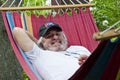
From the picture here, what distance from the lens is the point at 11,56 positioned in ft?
15.5

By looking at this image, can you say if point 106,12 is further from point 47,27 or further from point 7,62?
point 47,27

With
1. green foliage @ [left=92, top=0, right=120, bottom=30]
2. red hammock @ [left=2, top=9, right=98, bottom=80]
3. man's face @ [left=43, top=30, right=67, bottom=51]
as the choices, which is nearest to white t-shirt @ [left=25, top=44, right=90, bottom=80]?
man's face @ [left=43, top=30, right=67, bottom=51]

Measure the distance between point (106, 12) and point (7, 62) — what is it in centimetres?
148

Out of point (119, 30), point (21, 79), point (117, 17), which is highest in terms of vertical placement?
point (119, 30)

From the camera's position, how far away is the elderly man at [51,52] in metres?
3.44

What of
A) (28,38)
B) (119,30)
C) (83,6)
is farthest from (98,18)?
(119,30)

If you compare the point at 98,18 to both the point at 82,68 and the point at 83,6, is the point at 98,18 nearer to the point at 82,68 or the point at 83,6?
the point at 83,6

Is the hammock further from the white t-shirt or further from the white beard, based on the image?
the white beard

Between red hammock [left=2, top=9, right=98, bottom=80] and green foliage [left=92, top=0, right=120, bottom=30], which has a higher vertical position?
red hammock [left=2, top=9, right=98, bottom=80]

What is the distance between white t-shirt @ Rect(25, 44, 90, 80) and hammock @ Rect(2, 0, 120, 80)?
0.20 feet

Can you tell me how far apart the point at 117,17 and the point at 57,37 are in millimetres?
1859

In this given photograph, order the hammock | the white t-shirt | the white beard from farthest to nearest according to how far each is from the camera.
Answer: the white beard → the white t-shirt → the hammock

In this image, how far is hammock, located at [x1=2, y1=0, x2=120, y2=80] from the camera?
2740 millimetres

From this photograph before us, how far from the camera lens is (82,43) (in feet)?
13.3
